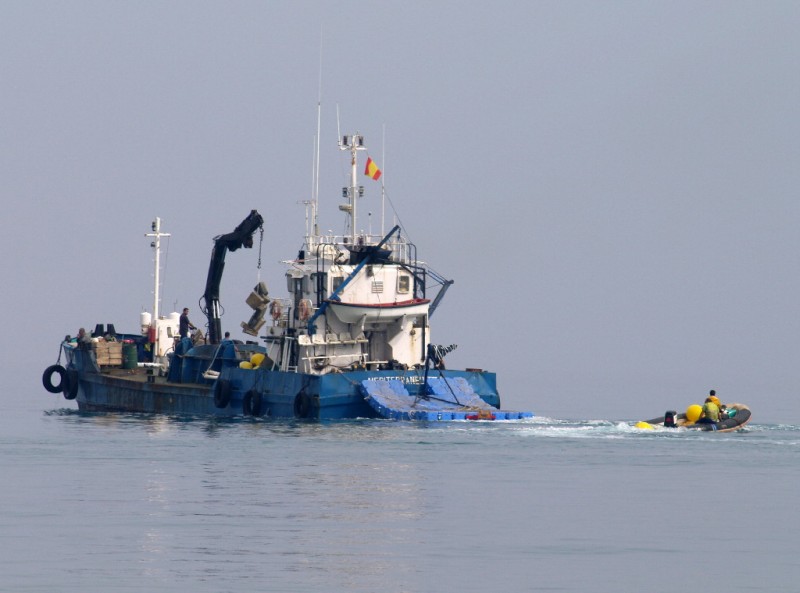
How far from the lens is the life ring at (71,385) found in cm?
7206

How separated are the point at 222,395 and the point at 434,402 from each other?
9.12 m

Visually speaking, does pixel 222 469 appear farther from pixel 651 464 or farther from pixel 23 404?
pixel 23 404

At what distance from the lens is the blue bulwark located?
54.7m

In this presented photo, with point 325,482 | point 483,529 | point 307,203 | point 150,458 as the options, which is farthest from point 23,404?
point 483,529

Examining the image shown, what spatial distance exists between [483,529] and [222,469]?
1194 centimetres

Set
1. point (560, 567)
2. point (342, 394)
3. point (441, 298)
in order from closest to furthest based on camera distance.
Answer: point (560, 567)
point (342, 394)
point (441, 298)

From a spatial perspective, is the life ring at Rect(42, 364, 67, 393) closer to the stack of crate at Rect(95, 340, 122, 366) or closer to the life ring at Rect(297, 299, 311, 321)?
the stack of crate at Rect(95, 340, 122, 366)

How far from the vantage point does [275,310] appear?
60750 millimetres

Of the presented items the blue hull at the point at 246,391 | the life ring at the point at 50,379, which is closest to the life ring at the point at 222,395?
the blue hull at the point at 246,391

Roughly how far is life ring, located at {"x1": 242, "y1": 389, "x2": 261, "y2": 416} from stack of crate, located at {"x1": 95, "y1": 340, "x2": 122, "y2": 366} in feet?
45.4

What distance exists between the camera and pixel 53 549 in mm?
30125

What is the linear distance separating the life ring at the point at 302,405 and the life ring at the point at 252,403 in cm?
273

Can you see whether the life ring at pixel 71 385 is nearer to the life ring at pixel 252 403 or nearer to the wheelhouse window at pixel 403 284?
the life ring at pixel 252 403

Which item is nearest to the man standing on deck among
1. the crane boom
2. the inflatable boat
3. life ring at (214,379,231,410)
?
the crane boom
